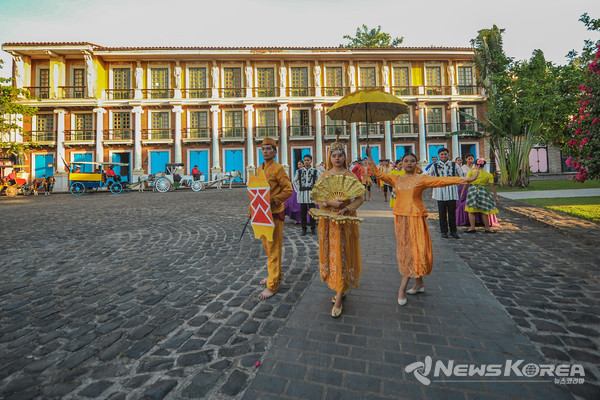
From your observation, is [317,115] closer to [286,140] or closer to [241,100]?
[286,140]

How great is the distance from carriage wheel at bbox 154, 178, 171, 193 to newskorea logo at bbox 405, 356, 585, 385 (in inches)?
789

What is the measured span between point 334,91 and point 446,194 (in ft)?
72.2

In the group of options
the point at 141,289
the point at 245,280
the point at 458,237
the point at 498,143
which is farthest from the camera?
the point at 498,143

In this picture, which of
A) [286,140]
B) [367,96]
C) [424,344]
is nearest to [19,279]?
[424,344]

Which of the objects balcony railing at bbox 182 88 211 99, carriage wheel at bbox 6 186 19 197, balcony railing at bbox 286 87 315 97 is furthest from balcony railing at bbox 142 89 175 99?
carriage wheel at bbox 6 186 19 197

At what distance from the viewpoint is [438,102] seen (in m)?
25.5

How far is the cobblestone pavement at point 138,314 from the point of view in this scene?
6.34 ft

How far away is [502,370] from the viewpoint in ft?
6.40

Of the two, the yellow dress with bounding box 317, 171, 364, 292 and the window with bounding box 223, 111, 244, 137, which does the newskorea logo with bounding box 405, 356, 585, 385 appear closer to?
the yellow dress with bounding box 317, 171, 364, 292

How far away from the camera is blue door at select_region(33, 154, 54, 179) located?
2336 cm

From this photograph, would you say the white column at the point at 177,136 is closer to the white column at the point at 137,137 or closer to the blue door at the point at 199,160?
the blue door at the point at 199,160

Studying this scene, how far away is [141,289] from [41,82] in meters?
30.8

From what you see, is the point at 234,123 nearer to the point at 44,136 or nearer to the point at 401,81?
the point at 401,81

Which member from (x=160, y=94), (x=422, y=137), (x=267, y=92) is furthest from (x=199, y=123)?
(x=422, y=137)
